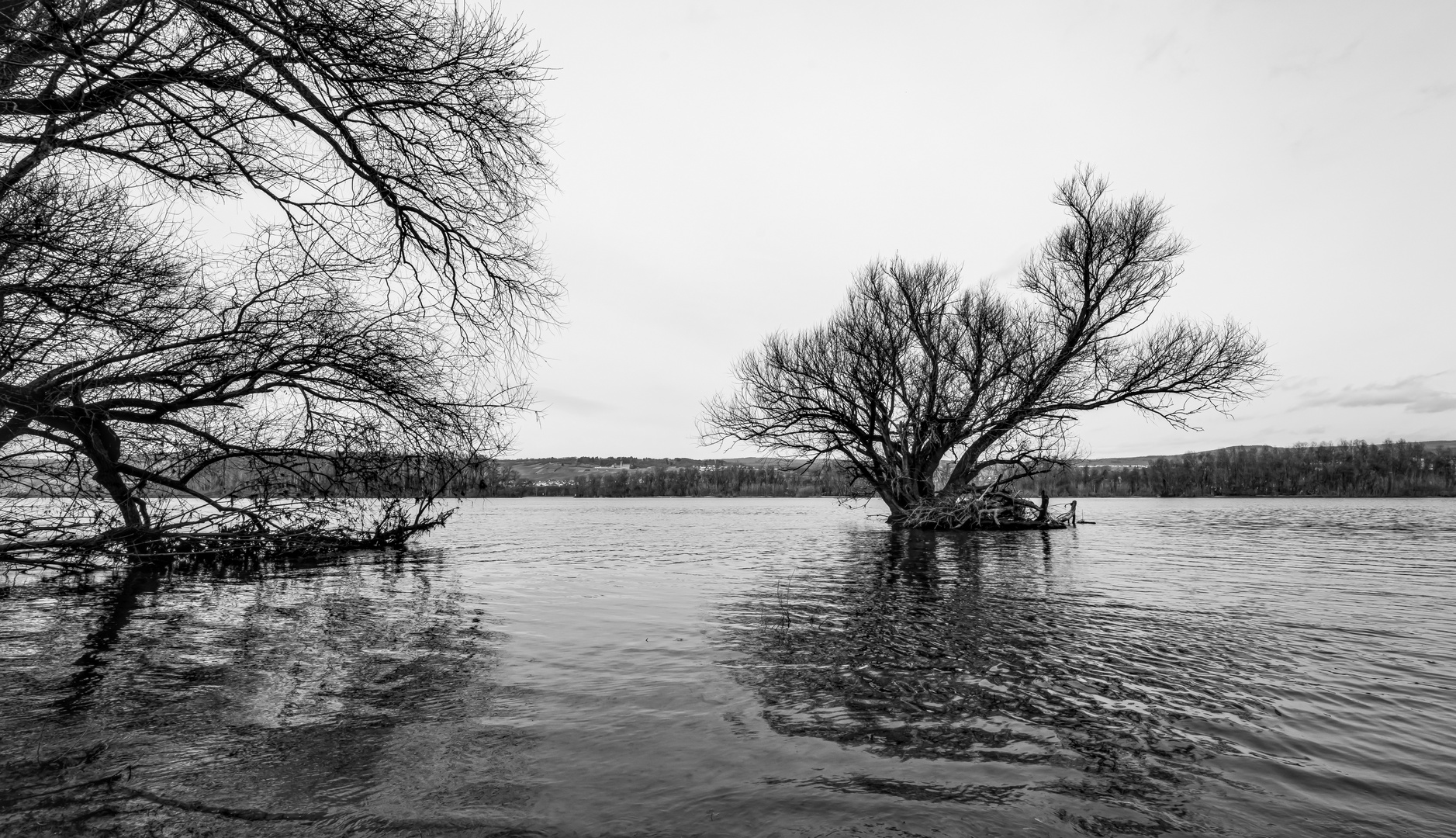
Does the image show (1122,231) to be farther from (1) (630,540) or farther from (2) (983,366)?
(1) (630,540)

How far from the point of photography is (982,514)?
1192 inches

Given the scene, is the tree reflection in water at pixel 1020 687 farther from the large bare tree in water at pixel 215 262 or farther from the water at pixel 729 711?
the large bare tree in water at pixel 215 262

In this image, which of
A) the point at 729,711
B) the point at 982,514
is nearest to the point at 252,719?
the point at 729,711

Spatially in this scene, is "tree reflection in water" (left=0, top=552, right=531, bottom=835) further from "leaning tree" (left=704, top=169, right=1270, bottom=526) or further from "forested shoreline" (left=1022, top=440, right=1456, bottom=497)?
"forested shoreline" (left=1022, top=440, right=1456, bottom=497)

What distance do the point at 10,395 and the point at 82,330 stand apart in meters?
1.41

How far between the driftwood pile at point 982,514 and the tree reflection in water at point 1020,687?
1710 centimetres

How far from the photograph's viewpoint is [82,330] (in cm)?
780

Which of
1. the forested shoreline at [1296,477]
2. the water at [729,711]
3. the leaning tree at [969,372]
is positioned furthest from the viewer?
the forested shoreline at [1296,477]

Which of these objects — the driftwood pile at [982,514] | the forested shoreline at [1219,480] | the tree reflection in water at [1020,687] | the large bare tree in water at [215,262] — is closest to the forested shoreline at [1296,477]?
the forested shoreline at [1219,480]

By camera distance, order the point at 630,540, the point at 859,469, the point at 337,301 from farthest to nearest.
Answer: the point at 859,469 < the point at 630,540 < the point at 337,301

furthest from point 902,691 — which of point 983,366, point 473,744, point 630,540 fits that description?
point 983,366

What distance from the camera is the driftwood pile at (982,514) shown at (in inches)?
1185

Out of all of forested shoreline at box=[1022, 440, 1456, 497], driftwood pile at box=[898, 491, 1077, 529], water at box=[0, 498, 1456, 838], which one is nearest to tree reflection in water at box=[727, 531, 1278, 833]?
water at box=[0, 498, 1456, 838]

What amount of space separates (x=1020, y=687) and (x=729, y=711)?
9.99 ft
